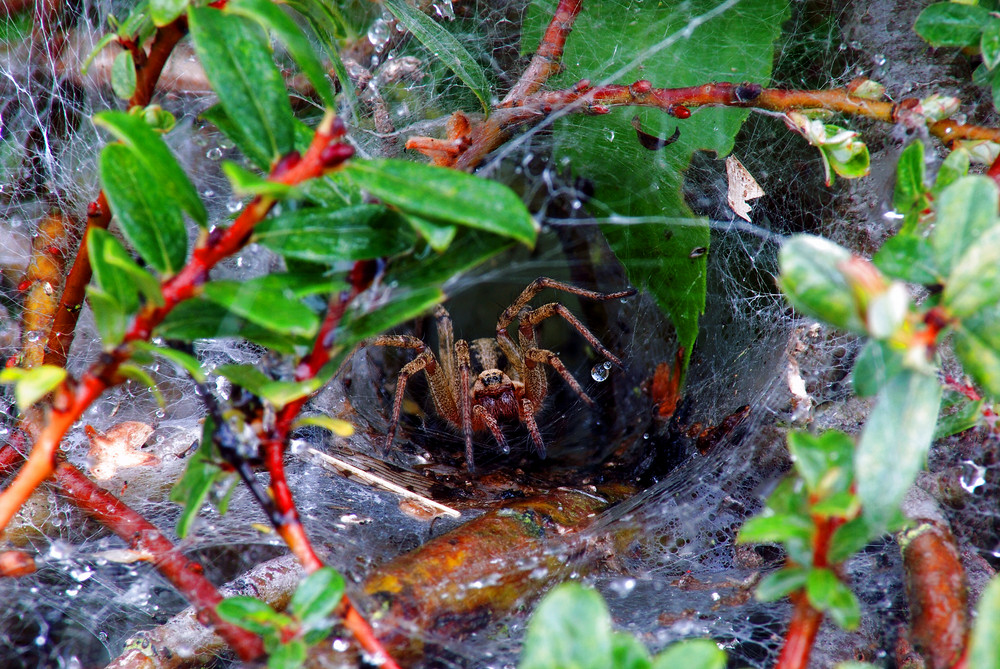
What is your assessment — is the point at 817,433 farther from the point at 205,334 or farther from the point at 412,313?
the point at 205,334

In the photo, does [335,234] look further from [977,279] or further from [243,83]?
[977,279]

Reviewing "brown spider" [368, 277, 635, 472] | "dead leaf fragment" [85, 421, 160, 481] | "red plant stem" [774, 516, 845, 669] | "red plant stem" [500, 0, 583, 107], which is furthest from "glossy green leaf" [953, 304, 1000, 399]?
"dead leaf fragment" [85, 421, 160, 481]

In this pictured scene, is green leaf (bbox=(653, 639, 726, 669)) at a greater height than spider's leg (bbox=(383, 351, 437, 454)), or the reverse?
green leaf (bbox=(653, 639, 726, 669))

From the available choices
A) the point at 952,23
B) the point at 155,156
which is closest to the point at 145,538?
the point at 155,156

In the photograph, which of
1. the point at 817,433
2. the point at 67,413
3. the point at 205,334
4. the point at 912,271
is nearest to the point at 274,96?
the point at 205,334

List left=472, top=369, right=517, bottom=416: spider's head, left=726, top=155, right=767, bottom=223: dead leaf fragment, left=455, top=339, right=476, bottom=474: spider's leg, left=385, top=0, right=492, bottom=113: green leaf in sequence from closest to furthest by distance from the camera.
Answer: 1. left=385, top=0, right=492, bottom=113: green leaf
2. left=726, top=155, right=767, bottom=223: dead leaf fragment
3. left=455, top=339, right=476, bottom=474: spider's leg
4. left=472, top=369, right=517, bottom=416: spider's head

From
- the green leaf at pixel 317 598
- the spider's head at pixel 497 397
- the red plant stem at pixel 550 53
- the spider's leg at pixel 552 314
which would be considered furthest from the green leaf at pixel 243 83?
the spider's head at pixel 497 397

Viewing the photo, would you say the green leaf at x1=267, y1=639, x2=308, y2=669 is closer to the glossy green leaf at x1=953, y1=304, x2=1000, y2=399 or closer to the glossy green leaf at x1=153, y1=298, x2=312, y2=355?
the glossy green leaf at x1=153, y1=298, x2=312, y2=355

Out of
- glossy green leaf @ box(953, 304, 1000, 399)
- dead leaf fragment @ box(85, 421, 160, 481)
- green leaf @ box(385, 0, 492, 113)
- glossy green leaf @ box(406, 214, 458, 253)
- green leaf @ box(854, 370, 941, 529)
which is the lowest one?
dead leaf fragment @ box(85, 421, 160, 481)
